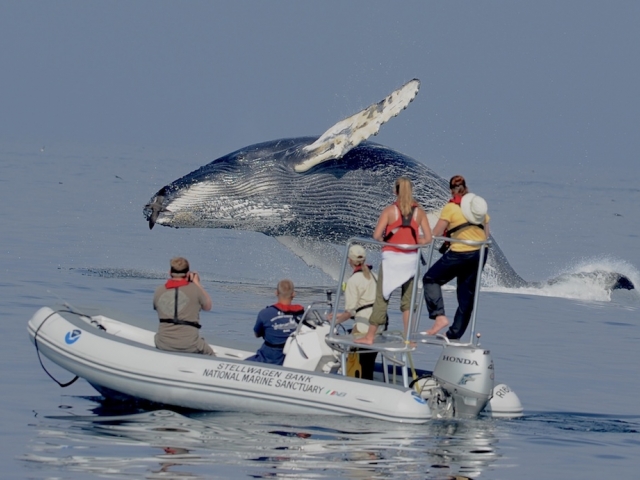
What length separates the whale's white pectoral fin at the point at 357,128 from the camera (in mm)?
19047

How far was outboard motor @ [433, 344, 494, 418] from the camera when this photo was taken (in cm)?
1156

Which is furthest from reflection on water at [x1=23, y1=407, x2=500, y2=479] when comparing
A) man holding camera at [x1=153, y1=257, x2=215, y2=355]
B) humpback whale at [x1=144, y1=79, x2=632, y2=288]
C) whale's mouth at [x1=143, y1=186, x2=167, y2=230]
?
whale's mouth at [x1=143, y1=186, x2=167, y2=230]

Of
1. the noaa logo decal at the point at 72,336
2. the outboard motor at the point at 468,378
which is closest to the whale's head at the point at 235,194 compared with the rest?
the noaa logo decal at the point at 72,336

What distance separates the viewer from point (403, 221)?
38.1ft

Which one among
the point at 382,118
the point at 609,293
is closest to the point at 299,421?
the point at 382,118

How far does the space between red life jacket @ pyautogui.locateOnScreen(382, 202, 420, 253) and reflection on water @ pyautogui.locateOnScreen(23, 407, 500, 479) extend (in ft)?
5.44

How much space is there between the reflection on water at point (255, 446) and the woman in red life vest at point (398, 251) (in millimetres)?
981

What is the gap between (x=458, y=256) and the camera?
11969 mm

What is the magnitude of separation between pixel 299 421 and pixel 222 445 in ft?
3.56

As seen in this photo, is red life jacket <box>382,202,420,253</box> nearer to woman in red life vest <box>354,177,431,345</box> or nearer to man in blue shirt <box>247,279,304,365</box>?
woman in red life vest <box>354,177,431,345</box>

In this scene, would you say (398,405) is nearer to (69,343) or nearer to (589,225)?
(69,343)

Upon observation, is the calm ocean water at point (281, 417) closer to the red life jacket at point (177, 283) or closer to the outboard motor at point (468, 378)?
the outboard motor at point (468, 378)

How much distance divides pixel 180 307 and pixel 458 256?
264cm

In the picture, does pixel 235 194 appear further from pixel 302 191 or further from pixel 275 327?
pixel 275 327
